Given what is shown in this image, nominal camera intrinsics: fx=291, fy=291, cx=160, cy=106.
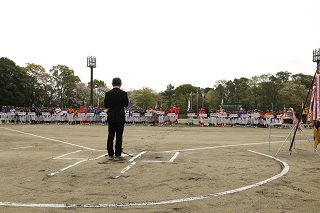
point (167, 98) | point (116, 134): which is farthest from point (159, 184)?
point (167, 98)

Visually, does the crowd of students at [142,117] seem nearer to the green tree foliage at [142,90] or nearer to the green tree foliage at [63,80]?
the green tree foliage at [142,90]

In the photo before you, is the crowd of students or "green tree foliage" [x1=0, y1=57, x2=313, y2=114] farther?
"green tree foliage" [x1=0, y1=57, x2=313, y2=114]

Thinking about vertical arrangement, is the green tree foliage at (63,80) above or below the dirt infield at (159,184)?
above

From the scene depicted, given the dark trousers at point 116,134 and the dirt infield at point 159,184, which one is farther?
the dark trousers at point 116,134

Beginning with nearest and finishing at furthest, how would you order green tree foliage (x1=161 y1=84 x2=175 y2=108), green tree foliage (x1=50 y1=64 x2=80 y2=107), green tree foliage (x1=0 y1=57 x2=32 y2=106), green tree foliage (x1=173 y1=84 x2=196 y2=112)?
green tree foliage (x1=0 y1=57 x2=32 y2=106) < green tree foliage (x1=50 y1=64 x2=80 y2=107) < green tree foliage (x1=173 y1=84 x2=196 y2=112) < green tree foliage (x1=161 y1=84 x2=175 y2=108)

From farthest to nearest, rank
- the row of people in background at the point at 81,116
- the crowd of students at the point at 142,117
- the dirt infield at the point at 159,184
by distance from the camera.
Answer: the row of people in background at the point at 81,116, the crowd of students at the point at 142,117, the dirt infield at the point at 159,184

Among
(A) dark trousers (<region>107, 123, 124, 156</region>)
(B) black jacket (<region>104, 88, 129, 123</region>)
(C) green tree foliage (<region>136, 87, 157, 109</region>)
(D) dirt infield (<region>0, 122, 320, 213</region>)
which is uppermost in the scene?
(C) green tree foliage (<region>136, 87, 157, 109</region>)

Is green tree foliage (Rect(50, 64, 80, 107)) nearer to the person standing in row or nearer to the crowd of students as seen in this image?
the crowd of students

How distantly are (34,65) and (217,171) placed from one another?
70.3 meters

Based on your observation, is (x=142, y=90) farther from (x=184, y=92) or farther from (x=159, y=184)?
(x=159, y=184)

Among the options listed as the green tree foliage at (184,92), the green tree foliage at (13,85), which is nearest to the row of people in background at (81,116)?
the green tree foliage at (13,85)

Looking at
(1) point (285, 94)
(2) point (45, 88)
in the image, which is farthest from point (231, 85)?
(2) point (45, 88)

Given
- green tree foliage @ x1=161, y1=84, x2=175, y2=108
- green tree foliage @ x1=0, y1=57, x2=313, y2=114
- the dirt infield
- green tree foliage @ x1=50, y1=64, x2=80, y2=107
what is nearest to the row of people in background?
the dirt infield

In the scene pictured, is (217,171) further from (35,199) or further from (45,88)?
(45,88)
